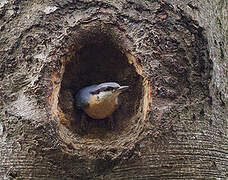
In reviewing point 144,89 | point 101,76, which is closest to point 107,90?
point 101,76

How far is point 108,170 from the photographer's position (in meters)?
2.04

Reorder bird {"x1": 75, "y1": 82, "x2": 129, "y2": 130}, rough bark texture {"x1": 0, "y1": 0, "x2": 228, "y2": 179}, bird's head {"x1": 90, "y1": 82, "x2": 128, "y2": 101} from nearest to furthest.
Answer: rough bark texture {"x1": 0, "y1": 0, "x2": 228, "y2": 179}, bird's head {"x1": 90, "y1": 82, "x2": 128, "y2": 101}, bird {"x1": 75, "y1": 82, "x2": 129, "y2": 130}

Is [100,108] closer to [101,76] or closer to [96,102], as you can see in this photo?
[96,102]

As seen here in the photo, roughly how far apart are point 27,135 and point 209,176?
3.78 ft

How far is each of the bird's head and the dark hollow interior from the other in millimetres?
85

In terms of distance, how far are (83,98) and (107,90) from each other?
1.16ft

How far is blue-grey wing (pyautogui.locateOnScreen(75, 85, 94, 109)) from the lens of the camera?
11.9 feet

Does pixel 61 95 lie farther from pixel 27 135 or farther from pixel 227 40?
pixel 227 40

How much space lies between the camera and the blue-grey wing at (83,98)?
3626 millimetres

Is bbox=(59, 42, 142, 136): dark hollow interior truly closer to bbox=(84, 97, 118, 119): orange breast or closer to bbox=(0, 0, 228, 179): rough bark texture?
bbox=(84, 97, 118, 119): orange breast

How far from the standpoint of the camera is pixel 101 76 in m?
3.62

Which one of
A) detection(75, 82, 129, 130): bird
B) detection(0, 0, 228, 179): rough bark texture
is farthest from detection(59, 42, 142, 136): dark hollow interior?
detection(0, 0, 228, 179): rough bark texture

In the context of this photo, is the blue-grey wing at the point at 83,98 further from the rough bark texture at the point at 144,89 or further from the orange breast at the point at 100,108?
the rough bark texture at the point at 144,89

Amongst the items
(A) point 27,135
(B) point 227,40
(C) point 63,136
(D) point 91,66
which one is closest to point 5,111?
(A) point 27,135
